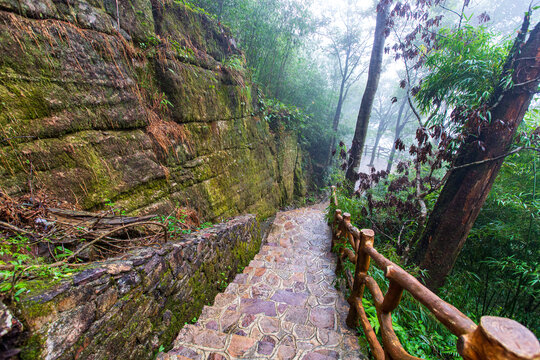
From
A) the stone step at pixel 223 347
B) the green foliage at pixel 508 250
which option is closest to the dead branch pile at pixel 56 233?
the stone step at pixel 223 347

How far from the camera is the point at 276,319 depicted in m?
2.20

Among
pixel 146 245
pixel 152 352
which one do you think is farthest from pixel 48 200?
pixel 152 352

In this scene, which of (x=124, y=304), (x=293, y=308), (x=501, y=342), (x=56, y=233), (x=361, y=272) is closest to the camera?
(x=501, y=342)

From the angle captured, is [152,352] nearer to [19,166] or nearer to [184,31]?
[19,166]

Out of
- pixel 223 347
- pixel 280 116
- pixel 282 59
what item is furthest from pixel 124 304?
pixel 282 59

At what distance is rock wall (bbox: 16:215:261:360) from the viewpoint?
1.03 metres

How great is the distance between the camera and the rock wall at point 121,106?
2.10 metres

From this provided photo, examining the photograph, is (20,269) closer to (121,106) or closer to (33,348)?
(33,348)

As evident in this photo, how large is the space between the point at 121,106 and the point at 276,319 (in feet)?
10.8

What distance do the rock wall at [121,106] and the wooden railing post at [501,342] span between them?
10.6 feet

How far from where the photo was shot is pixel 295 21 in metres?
8.03

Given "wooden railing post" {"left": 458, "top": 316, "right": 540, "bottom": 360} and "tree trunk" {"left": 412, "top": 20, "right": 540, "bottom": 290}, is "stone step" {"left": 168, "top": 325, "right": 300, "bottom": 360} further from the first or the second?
"tree trunk" {"left": 412, "top": 20, "right": 540, "bottom": 290}

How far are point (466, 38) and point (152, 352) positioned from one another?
5.08 metres

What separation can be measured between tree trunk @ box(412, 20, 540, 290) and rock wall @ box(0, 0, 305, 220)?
11.8 ft
